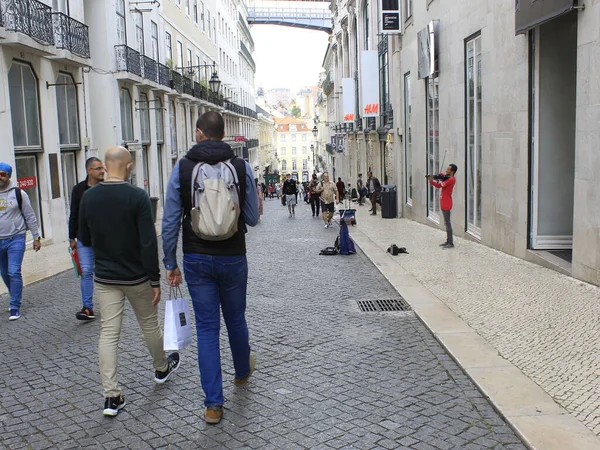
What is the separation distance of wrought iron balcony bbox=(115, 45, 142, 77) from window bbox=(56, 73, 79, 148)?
3862mm

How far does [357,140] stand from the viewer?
126 feet

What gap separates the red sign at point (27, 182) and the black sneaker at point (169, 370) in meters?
11.7

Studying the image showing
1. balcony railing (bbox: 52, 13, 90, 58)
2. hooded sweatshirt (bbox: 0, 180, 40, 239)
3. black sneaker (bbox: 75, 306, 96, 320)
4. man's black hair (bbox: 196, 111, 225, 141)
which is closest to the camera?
man's black hair (bbox: 196, 111, 225, 141)

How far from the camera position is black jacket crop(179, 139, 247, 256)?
422 centimetres

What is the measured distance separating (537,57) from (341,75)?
129 ft

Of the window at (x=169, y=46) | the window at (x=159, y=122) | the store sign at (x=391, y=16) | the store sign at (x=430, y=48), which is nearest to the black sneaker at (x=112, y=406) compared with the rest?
the store sign at (x=430, y=48)

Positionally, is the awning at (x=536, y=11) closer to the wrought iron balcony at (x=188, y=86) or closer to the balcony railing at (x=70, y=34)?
the balcony railing at (x=70, y=34)

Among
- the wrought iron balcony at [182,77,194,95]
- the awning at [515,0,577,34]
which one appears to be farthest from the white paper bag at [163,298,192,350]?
the wrought iron balcony at [182,77,194,95]

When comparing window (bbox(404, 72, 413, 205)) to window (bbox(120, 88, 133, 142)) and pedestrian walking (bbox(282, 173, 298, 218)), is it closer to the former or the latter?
pedestrian walking (bbox(282, 173, 298, 218))

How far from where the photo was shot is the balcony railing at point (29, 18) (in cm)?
1454

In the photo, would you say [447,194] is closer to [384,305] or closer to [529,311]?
[384,305]

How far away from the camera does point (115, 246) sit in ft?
14.7

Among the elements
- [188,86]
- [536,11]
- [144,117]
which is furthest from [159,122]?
[536,11]

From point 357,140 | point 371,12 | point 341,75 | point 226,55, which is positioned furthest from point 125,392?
point 226,55
